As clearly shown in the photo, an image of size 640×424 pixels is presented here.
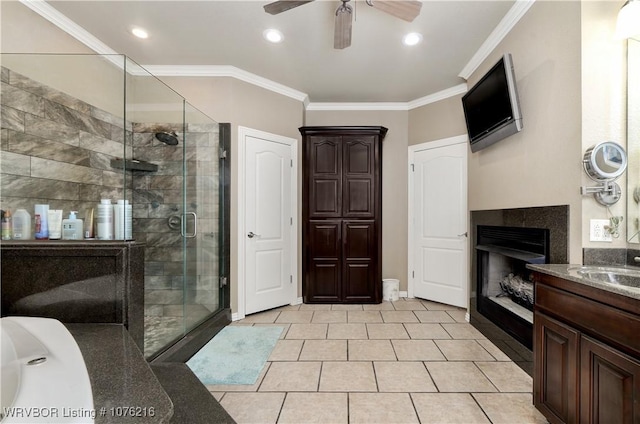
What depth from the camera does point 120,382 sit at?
801 millimetres

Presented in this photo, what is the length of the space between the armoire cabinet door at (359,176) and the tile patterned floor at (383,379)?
1431 mm

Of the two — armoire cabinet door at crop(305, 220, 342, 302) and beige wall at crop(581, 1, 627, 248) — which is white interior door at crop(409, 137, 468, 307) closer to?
armoire cabinet door at crop(305, 220, 342, 302)

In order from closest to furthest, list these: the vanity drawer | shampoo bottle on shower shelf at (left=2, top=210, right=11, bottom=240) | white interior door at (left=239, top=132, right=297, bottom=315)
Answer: the vanity drawer → shampoo bottle on shower shelf at (left=2, top=210, right=11, bottom=240) → white interior door at (left=239, top=132, right=297, bottom=315)

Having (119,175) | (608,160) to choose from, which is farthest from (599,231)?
(119,175)

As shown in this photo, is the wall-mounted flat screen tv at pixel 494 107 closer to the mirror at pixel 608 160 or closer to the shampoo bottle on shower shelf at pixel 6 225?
the mirror at pixel 608 160

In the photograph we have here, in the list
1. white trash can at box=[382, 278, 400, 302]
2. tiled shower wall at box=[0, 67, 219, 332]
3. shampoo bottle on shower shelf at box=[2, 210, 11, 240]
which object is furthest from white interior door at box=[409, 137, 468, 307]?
shampoo bottle on shower shelf at box=[2, 210, 11, 240]

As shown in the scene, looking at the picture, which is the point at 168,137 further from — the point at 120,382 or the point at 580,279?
the point at 580,279

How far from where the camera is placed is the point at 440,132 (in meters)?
3.78


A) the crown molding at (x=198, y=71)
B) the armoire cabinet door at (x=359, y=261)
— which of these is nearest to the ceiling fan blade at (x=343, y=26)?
the crown molding at (x=198, y=71)

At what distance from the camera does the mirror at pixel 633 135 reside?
5.55ft

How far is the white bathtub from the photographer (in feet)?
2.09

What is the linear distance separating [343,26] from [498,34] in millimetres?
1482

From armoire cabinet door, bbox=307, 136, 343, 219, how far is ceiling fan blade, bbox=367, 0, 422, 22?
1929 mm

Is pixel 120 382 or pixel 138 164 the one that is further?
pixel 138 164
